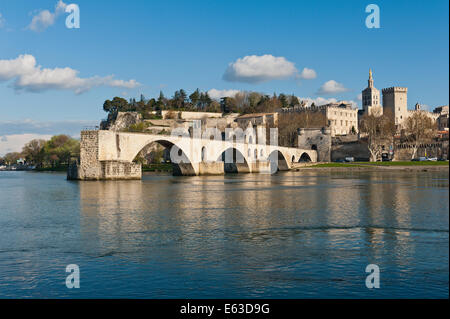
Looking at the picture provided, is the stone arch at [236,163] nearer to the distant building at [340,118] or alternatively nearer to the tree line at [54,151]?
the tree line at [54,151]

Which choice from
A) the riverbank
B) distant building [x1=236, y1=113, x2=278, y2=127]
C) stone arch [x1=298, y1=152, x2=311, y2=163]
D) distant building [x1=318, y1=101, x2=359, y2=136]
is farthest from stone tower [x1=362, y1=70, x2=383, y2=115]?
the riverbank

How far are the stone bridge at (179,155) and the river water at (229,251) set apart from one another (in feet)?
62.0

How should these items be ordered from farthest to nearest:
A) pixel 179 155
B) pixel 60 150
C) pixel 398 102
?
pixel 398 102 → pixel 60 150 → pixel 179 155

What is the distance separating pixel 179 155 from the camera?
169 feet

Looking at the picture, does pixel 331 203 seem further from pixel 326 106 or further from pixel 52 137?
pixel 326 106

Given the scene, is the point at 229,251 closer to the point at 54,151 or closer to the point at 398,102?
the point at 54,151

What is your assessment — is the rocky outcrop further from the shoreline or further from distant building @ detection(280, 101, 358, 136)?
the shoreline

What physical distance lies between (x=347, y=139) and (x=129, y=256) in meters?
85.2

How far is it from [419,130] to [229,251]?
6938cm

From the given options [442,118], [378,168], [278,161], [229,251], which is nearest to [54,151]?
[278,161]

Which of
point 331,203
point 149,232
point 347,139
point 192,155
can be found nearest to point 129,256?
point 149,232

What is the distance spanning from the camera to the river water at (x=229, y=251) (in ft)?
24.7

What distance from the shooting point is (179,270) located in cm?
873
